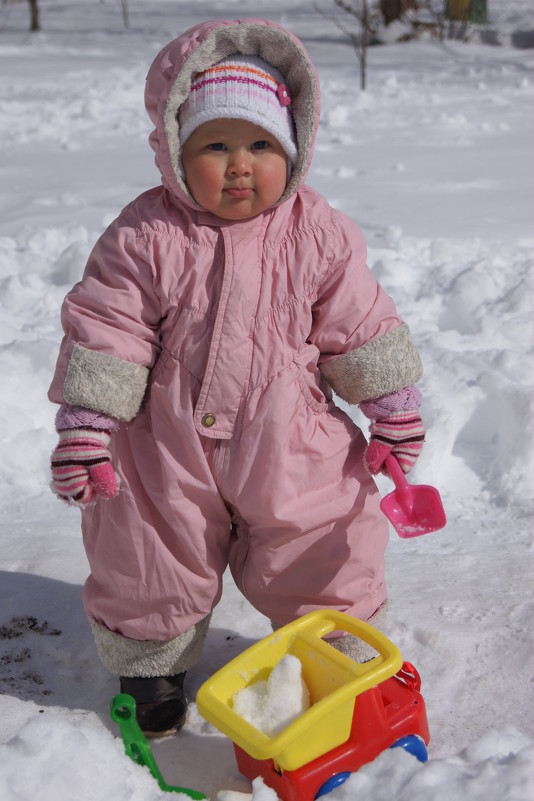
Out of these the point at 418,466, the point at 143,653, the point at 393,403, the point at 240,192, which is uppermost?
the point at 240,192

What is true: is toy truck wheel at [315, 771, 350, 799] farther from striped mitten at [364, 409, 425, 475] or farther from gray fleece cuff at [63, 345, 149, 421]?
gray fleece cuff at [63, 345, 149, 421]

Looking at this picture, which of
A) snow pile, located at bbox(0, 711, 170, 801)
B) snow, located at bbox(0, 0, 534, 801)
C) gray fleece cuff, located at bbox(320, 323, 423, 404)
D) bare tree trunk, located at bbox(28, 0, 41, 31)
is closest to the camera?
snow pile, located at bbox(0, 711, 170, 801)

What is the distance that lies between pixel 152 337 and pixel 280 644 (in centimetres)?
61

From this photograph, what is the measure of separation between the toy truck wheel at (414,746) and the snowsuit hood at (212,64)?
3.27 feet

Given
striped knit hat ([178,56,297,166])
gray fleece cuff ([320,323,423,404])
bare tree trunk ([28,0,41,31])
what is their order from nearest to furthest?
striped knit hat ([178,56,297,166]) < gray fleece cuff ([320,323,423,404]) < bare tree trunk ([28,0,41,31])

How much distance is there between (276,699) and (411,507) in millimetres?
457

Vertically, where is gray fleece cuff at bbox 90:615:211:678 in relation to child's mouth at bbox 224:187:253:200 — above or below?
below

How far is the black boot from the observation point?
6.32 ft

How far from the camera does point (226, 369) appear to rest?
179 centimetres

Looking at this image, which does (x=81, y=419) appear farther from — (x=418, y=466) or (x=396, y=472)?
(x=418, y=466)

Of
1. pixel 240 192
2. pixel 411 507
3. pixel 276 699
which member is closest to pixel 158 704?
pixel 276 699

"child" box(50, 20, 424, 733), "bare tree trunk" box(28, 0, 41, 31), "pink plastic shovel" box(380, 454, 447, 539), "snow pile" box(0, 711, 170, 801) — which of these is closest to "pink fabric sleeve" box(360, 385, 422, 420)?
"child" box(50, 20, 424, 733)

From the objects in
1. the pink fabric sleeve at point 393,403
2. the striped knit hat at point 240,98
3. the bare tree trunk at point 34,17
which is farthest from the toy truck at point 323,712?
the bare tree trunk at point 34,17

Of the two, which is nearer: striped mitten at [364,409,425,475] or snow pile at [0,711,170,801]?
snow pile at [0,711,170,801]
